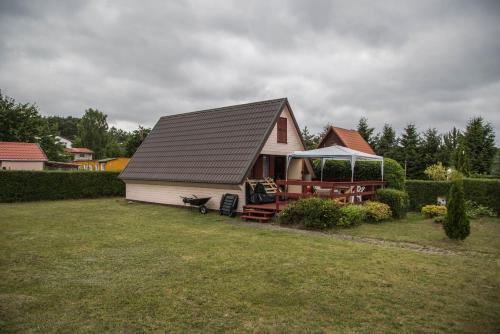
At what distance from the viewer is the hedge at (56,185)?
1969 cm

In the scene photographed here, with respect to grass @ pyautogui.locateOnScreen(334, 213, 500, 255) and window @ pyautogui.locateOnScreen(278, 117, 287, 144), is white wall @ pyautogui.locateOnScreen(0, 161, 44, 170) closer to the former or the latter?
Answer: window @ pyautogui.locateOnScreen(278, 117, 287, 144)

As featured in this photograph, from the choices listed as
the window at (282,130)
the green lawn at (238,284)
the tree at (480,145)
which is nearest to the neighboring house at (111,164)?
the window at (282,130)

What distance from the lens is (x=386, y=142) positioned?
41250mm

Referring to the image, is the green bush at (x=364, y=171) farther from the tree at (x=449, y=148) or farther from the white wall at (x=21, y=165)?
the white wall at (x=21, y=165)

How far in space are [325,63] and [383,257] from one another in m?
13.4

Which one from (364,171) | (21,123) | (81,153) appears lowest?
(364,171)

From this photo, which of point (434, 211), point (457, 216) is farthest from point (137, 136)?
point (457, 216)

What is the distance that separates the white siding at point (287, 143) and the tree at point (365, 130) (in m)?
27.5

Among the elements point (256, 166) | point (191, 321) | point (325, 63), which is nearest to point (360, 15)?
point (325, 63)

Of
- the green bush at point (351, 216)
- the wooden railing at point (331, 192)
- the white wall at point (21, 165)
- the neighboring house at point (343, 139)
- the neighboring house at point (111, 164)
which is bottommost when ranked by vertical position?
the green bush at point (351, 216)

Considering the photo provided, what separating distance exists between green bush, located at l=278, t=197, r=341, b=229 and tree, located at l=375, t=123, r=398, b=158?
104 ft

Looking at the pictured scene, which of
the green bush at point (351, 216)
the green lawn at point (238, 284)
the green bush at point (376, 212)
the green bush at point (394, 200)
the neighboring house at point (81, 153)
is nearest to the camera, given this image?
the green lawn at point (238, 284)

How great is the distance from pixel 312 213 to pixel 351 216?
1.51 meters

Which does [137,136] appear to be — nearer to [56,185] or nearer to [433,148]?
[56,185]
